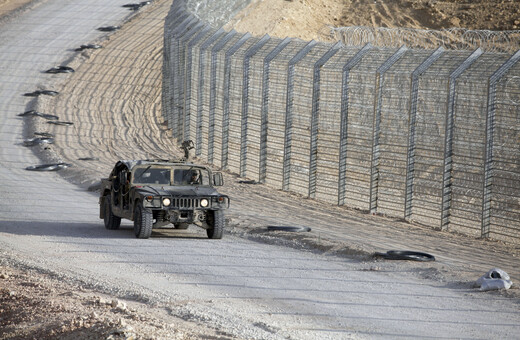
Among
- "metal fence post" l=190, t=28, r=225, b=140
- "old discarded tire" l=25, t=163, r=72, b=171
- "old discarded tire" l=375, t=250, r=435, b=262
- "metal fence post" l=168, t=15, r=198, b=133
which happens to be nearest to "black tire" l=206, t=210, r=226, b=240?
"old discarded tire" l=375, t=250, r=435, b=262

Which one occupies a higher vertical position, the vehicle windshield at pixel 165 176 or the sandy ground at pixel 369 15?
the sandy ground at pixel 369 15

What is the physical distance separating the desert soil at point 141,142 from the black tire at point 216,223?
2.55 feet

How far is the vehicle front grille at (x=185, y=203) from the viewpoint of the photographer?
1509 centimetres

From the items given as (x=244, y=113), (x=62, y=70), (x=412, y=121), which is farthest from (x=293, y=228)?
(x=62, y=70)

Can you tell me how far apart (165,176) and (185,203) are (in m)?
1.10

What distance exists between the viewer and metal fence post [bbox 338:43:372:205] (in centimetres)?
1980

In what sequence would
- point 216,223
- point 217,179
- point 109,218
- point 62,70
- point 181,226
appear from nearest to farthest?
1. point 216,223
2. point 217,179
3. point 109,218
4. point 181,226
5. point 62,70

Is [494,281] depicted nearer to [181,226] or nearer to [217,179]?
[217,179]

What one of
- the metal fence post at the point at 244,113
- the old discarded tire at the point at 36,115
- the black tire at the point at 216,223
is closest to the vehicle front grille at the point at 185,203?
the black tire at the point at 216,223

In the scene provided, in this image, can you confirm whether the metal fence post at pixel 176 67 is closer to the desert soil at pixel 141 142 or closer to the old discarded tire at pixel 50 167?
the desert soil at pixel 141 142

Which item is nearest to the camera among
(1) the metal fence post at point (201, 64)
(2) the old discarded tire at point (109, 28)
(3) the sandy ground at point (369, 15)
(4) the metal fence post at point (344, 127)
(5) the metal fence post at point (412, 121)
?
(5) the metal fence post at point (412, 121)

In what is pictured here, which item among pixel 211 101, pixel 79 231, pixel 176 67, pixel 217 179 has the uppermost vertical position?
pixel 176 67

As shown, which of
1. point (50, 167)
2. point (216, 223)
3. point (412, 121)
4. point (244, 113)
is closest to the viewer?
point (216, 223)

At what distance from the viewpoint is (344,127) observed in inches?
786
